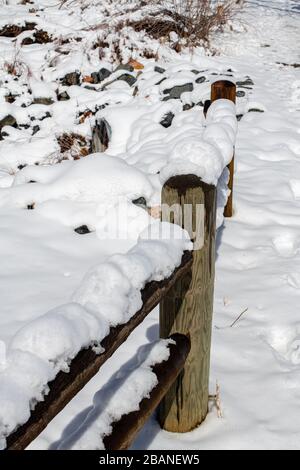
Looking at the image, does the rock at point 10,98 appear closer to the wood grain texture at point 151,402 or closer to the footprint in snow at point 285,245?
the footprint in snow at point 285,245

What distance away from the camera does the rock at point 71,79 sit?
26.2 feet

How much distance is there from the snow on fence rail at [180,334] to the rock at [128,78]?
243 inches

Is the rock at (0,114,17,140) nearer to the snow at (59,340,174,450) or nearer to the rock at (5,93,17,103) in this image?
the rock at (5,93,17,103)

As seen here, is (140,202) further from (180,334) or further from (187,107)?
(187,107)

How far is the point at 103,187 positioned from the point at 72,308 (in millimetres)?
2771

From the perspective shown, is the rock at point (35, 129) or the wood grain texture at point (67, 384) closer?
the wood grain texture at point (67, 384)

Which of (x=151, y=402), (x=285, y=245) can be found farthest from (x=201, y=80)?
(x=151, y=402)

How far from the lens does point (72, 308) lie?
121 centimetres

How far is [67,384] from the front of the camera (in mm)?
1062

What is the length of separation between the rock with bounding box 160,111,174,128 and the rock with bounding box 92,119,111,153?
0.64 m

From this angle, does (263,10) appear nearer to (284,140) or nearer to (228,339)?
(284,140)

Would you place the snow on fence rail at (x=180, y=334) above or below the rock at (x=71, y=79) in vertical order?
above

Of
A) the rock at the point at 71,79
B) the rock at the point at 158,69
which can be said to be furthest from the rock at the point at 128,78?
the rock at the point at 71,79
